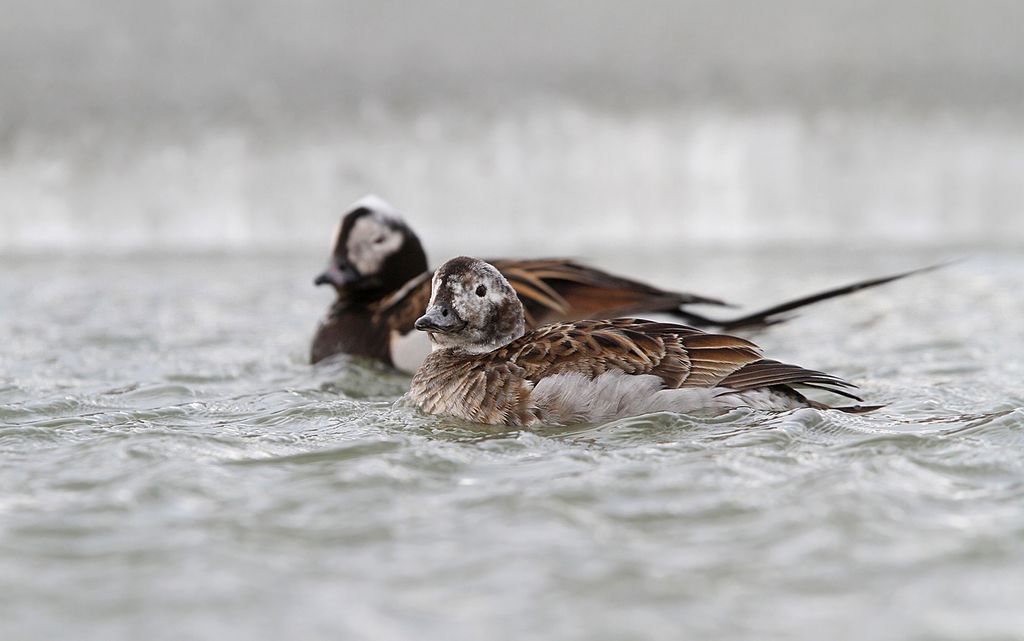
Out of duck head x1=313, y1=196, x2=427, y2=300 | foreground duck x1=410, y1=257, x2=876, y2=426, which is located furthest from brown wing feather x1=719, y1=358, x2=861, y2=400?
duck head x1=313, y1=196, x2=427, y2=300

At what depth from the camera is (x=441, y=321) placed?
485cm

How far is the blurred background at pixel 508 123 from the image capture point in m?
10.7

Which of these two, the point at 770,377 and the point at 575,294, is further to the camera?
the point at 575,294

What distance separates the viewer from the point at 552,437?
4.27 meters

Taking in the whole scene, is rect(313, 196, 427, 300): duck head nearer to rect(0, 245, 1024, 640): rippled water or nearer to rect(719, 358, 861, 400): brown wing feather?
rect(0, 245, 1024, 640): rippled water

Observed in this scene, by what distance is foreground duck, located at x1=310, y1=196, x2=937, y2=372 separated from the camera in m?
6.07

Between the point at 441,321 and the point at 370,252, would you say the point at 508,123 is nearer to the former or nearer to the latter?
the point at 370,252

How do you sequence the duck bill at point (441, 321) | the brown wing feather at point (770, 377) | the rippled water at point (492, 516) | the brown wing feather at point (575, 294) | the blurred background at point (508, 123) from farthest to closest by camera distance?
the blurred background at point (508, 123)
the brown wing feather at point (575, 294)
the duck bill at point (441, 321)
the brown wing feather at point (770, 377)
the rippled water at point (492, 516)

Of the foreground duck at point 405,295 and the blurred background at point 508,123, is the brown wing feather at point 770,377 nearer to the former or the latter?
the foreground duck at point 405,295

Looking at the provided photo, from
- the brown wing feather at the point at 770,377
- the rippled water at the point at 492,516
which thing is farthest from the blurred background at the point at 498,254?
the brown wing feather at the point at 770,377

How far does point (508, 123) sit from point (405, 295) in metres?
4.83

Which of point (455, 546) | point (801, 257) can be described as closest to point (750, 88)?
point (801, 257)

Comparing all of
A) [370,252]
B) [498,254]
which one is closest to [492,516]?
[370,252]

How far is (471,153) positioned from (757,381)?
22.2 ft
